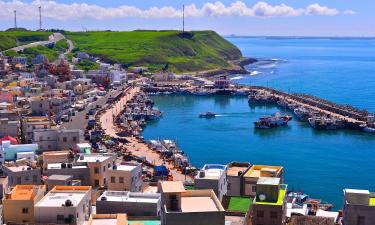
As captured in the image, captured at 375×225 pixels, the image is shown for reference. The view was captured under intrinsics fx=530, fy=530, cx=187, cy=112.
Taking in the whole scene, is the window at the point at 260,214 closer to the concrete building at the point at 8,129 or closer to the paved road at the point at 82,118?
the concrete building at the point at 8,129

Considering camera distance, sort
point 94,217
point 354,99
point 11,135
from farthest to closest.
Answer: point 354,99 → point 11,135 → point 94,217

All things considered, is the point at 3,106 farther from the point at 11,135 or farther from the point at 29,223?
the point at 29,223

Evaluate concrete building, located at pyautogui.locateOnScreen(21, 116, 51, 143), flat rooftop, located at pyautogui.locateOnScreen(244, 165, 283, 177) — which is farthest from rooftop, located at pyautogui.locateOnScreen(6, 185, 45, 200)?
concrete building, located at pyautogui.locateOnScreen(21, 116, 51, 143)

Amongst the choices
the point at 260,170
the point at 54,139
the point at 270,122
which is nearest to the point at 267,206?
the point at 260,170

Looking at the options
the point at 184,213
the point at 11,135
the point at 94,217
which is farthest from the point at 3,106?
the point at 184,213

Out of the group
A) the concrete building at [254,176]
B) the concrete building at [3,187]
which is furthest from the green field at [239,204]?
the concrete building at [3,187]
